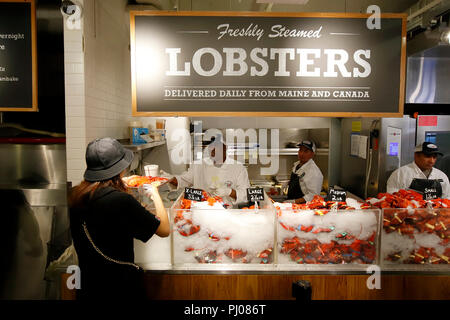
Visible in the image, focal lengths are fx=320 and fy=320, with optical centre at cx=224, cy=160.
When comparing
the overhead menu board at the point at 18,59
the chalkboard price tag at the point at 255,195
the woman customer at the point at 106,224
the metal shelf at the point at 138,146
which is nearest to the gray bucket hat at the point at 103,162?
the woman customer at the point at 106,224

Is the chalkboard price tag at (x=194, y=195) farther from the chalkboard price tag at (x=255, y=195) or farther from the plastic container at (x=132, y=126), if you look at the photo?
the plastic container at (x=132, y=126)

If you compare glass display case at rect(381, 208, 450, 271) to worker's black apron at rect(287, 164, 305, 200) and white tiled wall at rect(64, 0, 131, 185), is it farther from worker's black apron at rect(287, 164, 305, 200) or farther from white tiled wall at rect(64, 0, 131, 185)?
white tiled wall at rect(64, 0, 131, 185)

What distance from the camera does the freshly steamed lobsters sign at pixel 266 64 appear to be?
7.73ft

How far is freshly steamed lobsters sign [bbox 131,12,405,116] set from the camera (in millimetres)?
2355

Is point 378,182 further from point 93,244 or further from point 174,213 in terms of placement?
point 93,244

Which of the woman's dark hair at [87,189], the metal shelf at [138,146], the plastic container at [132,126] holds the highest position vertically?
the plastic container at [132,126]

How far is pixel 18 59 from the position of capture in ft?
8.99

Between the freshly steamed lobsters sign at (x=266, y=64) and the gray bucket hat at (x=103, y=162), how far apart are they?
61 cm

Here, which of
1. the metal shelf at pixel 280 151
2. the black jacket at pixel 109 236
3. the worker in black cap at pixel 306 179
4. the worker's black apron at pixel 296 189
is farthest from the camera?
the metal shelf at pixel 280 151

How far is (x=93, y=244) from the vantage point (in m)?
1.81

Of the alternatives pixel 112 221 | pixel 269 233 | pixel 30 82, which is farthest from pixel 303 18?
pixel 30 82

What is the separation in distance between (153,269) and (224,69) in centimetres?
152

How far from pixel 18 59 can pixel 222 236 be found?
2.30 m

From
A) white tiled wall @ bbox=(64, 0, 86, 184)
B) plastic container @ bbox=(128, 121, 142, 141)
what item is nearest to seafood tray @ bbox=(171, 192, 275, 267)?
white tiled wall @ bbox=(64, 0, 86, 184)
